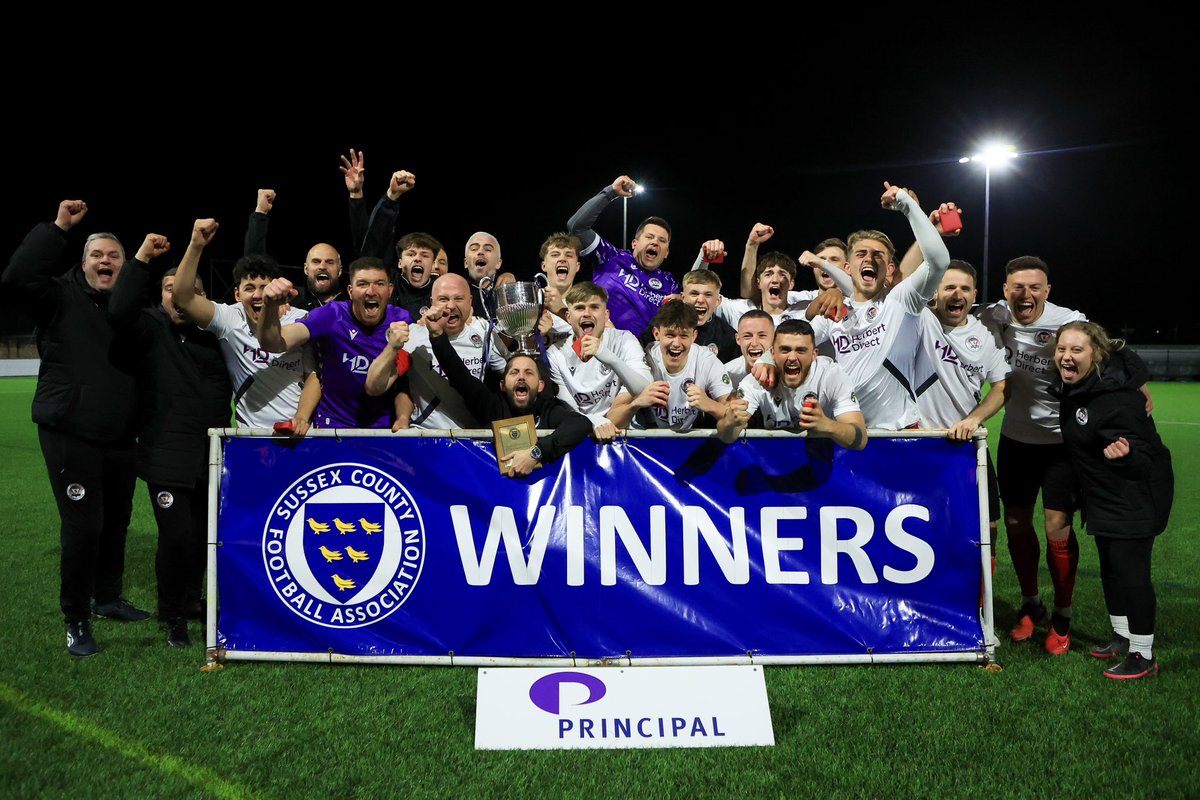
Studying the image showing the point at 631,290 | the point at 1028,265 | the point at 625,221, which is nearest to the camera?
the point at 1028,265

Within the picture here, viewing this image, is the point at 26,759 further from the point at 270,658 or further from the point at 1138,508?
the point at 1138,508

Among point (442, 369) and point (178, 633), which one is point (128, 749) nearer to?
point (178, 633)

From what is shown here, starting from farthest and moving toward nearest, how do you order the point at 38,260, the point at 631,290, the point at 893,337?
the point at 631,290 → the point at 893,337 → the point at 38,260

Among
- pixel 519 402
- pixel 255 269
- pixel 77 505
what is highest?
pixel 255 269

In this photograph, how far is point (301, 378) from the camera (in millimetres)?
4836

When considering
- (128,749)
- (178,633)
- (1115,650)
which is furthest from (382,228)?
(1115,650)

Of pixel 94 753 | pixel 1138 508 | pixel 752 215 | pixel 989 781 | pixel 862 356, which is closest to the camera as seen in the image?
pixel 989 781

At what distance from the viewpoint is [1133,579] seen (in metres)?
4.04

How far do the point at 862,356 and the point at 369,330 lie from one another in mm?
2850

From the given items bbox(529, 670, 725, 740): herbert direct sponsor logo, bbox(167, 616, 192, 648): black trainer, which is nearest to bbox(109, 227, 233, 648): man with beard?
bbox(167, 616, 192, 648): black trainer

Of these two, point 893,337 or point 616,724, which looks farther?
point 893,337

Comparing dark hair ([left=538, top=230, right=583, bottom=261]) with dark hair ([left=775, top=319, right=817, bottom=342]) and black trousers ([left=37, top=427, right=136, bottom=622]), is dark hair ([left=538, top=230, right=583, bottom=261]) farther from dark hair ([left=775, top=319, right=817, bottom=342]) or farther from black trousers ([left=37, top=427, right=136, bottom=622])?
black trousers ([left=37, top=427, right=136, bottom=622])

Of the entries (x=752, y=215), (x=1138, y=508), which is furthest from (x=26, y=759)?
(x=752, y=215)

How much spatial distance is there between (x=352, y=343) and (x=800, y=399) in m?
2.52
